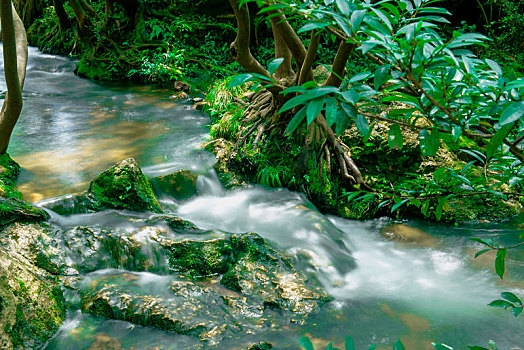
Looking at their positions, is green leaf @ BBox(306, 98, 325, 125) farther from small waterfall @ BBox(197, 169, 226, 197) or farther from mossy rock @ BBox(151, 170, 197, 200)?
small waterfall @ BBox(197, 169, 226, 197)

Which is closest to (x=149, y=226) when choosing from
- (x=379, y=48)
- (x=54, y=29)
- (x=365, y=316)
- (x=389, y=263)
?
(x=365, y=316)

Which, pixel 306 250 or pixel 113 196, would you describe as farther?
pixel 113 196

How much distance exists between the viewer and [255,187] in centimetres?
579

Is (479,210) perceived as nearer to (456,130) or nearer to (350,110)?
(456,130)

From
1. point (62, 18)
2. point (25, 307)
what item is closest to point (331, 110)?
point (25, 307)

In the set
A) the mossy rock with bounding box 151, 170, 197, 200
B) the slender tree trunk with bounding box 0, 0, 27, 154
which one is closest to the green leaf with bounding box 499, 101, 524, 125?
the slender tree trunk with bounding box 0, 0, 27, 154

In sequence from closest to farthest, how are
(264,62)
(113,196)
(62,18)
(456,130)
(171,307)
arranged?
1. (456,130)
2. (171,307)
3. (113,196)
4. (264,62)
5. (62,18)

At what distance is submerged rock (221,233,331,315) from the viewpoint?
12.1ft

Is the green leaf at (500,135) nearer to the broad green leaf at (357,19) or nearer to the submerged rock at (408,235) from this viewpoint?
the broad green leaf at (357,19)

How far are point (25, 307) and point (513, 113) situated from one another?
3.35 metres

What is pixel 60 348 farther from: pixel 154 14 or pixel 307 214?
pixel 154 14

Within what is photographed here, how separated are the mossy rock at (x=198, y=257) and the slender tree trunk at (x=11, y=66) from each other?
255 centimetres

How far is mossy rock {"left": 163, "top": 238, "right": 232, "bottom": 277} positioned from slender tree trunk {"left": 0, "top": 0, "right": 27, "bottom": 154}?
2547 millimetres

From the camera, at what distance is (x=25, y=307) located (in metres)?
3.00
